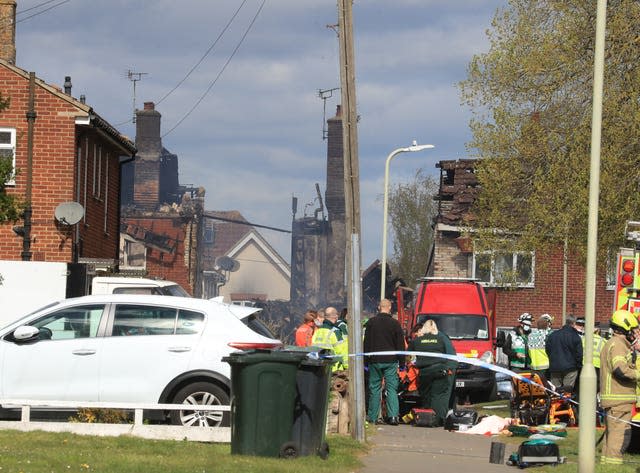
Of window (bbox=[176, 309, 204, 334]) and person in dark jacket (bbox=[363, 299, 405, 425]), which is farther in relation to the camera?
person in dark jacket (bbox=[363, 299, 405, 425])

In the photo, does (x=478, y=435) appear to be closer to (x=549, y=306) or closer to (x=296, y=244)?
(x=549, y=306)

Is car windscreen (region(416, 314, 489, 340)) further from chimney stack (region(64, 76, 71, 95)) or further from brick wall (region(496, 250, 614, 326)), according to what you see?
brick wall (region(496, 250, 614, 326))

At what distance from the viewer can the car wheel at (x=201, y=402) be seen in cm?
1448

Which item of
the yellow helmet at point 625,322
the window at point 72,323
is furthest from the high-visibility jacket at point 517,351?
the window at point 72,323

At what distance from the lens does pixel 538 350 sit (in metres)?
21.7

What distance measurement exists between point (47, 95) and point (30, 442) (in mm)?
17684

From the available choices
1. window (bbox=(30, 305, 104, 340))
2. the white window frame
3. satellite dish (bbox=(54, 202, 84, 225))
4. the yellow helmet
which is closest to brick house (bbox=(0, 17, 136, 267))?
satellite dish (bbox=(54, 202, 84, 225))

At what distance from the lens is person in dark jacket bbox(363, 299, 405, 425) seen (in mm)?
18797

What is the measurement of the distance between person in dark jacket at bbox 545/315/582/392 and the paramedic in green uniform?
155 cm

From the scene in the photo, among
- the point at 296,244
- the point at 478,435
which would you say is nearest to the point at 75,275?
the point at 478,435

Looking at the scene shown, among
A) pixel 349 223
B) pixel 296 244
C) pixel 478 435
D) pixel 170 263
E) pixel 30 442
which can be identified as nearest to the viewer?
pixel 30 442

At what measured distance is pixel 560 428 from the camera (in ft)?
54.1

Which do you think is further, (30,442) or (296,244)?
(296,244)

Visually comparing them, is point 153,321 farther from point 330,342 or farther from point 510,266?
point 510,266
